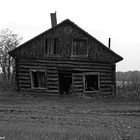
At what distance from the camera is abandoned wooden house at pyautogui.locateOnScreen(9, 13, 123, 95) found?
92.9 feet

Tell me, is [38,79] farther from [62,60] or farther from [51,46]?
[51,46]

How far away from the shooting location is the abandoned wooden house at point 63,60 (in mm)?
28328

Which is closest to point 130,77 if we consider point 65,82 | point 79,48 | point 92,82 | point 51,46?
point 92,82

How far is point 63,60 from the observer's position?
28656 mm

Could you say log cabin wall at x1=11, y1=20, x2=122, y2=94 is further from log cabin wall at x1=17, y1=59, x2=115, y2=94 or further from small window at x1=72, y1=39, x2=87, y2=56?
small window at x1=72, y1=39, x2=87, y2=56

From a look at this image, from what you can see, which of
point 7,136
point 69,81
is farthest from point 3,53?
point 7,136

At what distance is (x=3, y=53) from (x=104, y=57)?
15.9 metres

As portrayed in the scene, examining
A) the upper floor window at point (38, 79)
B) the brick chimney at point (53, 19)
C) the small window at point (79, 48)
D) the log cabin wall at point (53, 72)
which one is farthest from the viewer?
the brick chimney at point (53, 19)

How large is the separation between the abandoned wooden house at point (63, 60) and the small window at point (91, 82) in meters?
0.08

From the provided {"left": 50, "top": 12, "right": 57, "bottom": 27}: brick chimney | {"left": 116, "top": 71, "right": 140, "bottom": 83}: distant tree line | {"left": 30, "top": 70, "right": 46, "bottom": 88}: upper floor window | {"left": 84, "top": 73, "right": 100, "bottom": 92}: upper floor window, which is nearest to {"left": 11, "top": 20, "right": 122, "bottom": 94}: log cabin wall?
{"left": 30, "top": 70, "right": 46, "bottom": 88}: upper floor window

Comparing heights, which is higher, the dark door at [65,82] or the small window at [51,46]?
the small window at [51,46]

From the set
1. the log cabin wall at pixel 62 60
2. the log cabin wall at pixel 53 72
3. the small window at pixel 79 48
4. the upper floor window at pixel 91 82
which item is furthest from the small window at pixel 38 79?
the upper floor window at pixel 91 82

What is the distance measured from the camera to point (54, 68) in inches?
1121

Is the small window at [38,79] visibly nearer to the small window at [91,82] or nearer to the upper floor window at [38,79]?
the upper floor window at [38,79]
